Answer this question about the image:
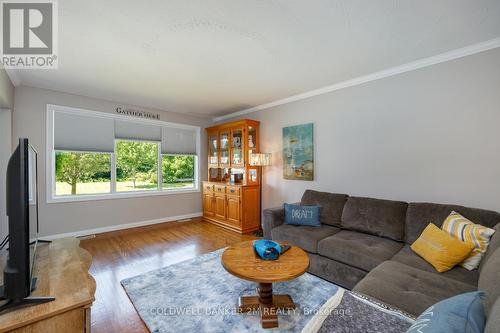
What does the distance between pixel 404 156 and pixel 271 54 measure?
204 centimetres

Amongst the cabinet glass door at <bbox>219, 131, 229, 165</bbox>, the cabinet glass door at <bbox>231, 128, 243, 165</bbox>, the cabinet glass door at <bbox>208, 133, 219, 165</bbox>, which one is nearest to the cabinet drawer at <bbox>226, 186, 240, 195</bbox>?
the cabinet glass door at <bbox>231, 128, 243, 165</bbox>

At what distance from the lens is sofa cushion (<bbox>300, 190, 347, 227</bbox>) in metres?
2.97

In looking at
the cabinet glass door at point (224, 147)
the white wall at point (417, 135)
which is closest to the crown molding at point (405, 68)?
the white wall at point (417, 135)

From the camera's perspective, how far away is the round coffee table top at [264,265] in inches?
64.2

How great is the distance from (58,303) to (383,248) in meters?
2.54

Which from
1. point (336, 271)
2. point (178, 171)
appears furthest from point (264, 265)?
point (178, 171)

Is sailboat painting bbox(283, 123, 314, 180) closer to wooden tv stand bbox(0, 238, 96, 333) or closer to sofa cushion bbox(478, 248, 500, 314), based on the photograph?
sofa cushion bbox(478, 248, 500, 314)

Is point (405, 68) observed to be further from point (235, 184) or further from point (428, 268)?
point (235, 184)

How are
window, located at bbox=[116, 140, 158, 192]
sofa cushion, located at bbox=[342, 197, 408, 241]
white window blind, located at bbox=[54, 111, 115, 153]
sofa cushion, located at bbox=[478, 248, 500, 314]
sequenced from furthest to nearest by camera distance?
window, located at bbox=[116, 140, 158, 192] < white window blind, located at bbox=[54, 111, 115, 153] < sofa cushion, located at bbox=[342, 197, 408, 241] < sofa cushion, located at bbox=[478, 248, 500, 314]

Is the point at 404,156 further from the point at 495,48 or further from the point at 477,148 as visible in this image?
the point at 495,48

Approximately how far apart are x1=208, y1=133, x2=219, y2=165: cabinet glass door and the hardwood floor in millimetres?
1419

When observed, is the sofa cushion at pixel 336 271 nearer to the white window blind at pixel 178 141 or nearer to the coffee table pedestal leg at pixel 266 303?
the coffee table pedestal leg at pixel 266 303

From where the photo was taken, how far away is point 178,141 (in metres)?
5.03

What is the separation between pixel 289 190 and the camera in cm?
401
